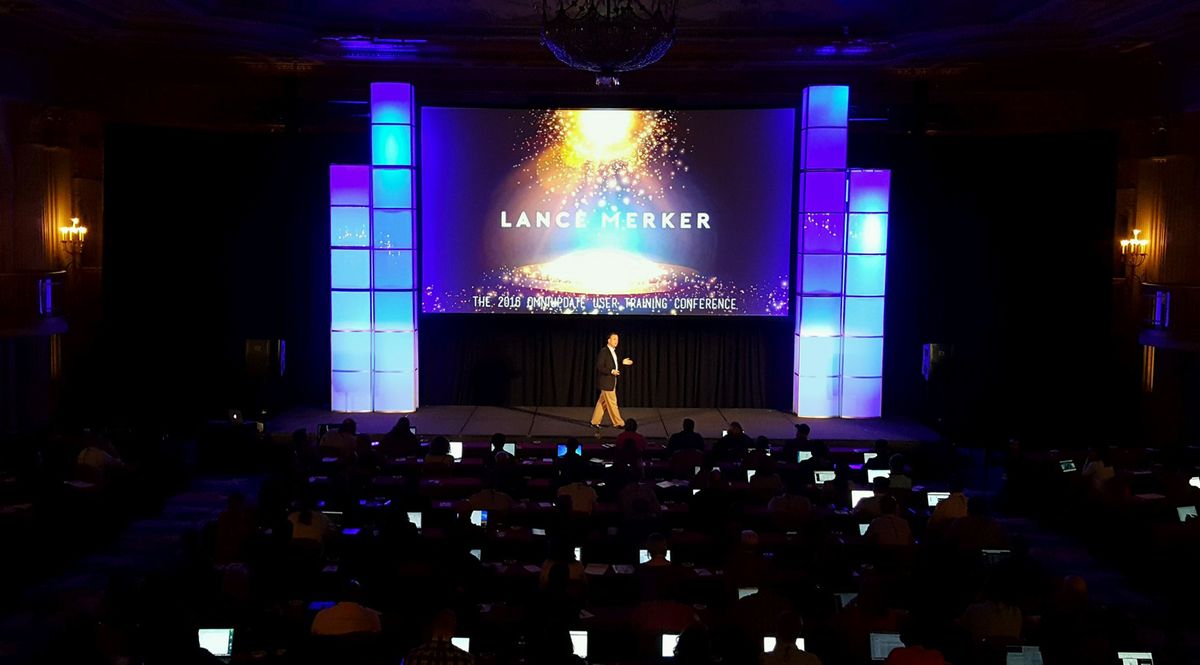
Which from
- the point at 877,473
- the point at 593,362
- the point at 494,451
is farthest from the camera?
the point at 593,362

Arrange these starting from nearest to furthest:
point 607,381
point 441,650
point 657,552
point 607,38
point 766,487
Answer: point 441,650 → point 657,552 → point 607,38 → point 766,487 → point 607,381

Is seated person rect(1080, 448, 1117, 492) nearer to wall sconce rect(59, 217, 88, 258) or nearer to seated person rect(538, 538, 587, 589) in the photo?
seated person rect(538, 538, 587, 589)

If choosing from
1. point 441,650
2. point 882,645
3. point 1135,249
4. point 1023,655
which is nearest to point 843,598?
point 882,645

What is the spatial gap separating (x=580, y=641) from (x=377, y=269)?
35.3 ft

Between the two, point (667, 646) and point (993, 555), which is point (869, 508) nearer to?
point (993, 555)

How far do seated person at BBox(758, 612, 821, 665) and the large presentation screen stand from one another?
10.8m

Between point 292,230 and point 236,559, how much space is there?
915 centimetres

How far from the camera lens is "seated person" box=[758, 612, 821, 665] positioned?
6.81 m

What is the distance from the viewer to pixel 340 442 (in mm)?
13492

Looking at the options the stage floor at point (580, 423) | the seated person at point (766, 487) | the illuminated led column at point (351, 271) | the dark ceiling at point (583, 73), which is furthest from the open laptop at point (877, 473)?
the illuminated led column at point (351, 271)

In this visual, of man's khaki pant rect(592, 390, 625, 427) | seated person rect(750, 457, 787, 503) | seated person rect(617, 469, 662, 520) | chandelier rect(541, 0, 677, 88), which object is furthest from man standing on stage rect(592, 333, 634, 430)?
chandelier rect(541, 0, 677, 88)

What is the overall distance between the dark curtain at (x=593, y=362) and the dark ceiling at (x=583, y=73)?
3.17 metres

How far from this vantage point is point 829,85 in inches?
683

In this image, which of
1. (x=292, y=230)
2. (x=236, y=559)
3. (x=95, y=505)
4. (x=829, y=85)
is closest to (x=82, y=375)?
(x=292, y=230)
